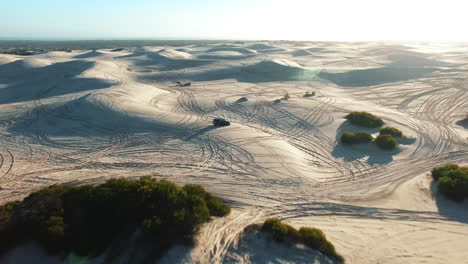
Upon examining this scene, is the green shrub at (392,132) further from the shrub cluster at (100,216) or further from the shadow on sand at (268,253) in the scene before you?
the shrub cluster at (100,216)

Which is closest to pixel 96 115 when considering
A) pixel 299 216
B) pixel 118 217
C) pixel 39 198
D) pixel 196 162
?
pixel 196 162

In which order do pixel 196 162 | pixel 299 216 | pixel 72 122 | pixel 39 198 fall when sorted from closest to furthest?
1. pixel 39 198
2. pixel 299 216
3. pixel 196 162
4. pixel 72 122

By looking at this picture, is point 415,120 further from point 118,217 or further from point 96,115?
point 96,115

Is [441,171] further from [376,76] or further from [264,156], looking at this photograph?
[376,76]

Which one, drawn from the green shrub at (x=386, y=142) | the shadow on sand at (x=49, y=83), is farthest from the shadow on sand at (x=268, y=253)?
the shadow on sand at (x=49, y=83)

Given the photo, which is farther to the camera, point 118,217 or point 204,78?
point 204,78
